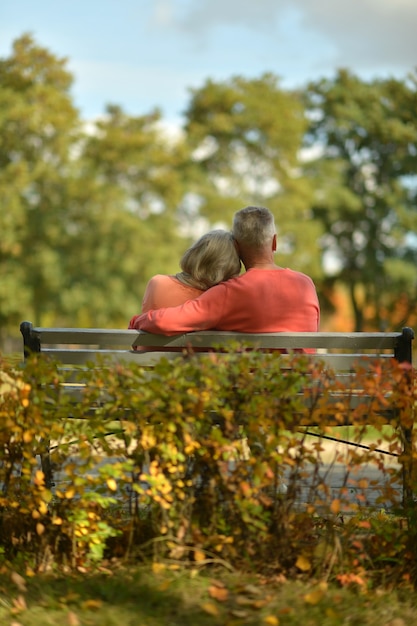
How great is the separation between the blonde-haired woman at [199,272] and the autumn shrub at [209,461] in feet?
3.00

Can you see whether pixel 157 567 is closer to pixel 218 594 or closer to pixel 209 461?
pixel 218 594

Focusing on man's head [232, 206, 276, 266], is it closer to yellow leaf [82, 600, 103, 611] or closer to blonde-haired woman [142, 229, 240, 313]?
blonde-haired woman [142, 229, 240, 313]

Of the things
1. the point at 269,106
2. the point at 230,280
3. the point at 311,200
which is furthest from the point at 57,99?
the point at 230,280

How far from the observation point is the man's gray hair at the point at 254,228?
16.6 ft

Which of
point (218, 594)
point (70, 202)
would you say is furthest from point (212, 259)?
point (70, 202)

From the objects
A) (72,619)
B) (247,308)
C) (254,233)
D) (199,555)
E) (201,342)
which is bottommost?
(72,619)

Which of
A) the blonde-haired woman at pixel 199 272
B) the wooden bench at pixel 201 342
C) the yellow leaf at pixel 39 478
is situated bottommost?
the yellow leaf at pixel 39 478

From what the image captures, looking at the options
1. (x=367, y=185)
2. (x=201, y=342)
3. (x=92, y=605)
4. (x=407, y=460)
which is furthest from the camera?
(x=367, y=185)

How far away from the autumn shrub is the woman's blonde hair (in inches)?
35.7

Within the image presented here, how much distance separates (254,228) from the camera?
507cm

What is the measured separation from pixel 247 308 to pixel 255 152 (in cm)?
3093

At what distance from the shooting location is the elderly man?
185 inches

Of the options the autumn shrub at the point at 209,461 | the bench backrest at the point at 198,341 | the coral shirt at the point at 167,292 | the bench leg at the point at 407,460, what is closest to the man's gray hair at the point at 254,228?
the coral shirt at the point at 167,292

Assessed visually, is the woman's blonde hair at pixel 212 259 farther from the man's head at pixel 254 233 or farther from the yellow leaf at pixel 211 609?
the yellow leaf at pixel 211 609
